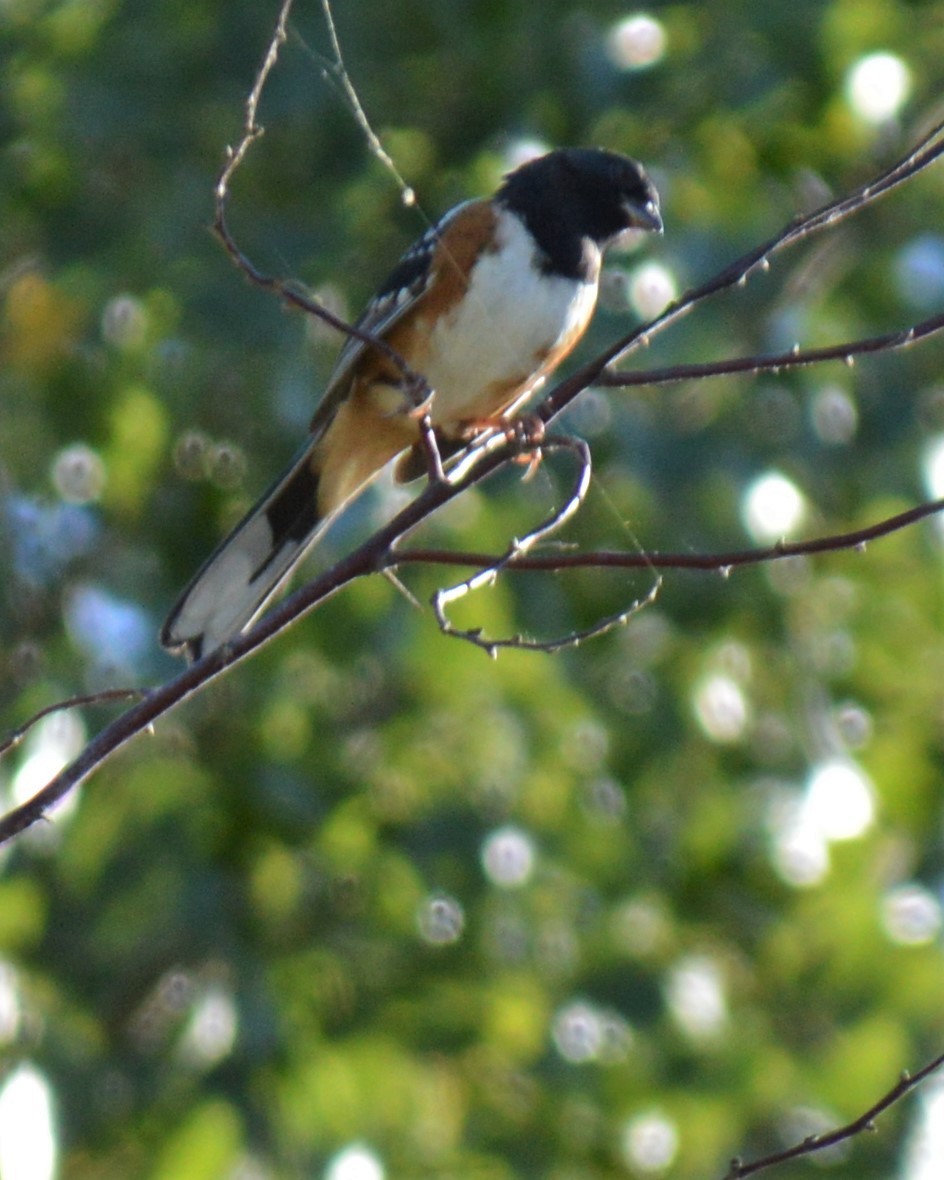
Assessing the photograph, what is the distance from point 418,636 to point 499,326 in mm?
1138

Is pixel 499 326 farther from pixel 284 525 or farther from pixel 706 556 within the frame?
pixel 706 556

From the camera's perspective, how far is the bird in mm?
2787

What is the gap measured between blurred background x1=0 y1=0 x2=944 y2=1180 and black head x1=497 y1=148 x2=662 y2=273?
43 cm

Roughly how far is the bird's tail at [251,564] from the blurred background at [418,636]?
63 cm

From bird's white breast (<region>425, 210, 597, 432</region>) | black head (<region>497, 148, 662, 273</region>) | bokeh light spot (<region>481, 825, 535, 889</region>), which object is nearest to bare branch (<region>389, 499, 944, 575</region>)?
bird's white breast (<region>425, 210, 597, 432</region>)

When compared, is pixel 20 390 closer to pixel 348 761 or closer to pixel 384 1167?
pixel 348 761

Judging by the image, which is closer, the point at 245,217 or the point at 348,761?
the point at 245,217

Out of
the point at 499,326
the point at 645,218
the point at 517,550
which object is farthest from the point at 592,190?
the point at 517,550

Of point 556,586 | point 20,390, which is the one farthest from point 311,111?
point 556,586

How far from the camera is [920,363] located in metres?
4.28

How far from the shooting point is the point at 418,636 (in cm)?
380

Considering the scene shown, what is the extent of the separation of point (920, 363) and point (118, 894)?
208 cm

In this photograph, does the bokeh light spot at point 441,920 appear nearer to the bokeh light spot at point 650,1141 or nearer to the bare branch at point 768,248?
the bokeh light spot at point 650,1141

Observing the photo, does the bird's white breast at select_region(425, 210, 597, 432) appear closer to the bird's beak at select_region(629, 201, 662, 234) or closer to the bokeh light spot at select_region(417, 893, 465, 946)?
the bird's beak at select_region(629, 201, 662, 234)
